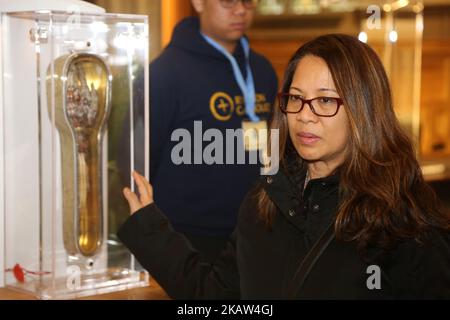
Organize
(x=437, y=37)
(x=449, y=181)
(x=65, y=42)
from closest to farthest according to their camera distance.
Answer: (x=65, y=42), (x=449, y=181), (x=437, y=37)

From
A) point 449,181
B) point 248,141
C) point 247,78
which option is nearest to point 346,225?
point 248,141

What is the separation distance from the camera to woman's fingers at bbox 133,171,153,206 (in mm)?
1575

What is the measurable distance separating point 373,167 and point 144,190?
0.48 meters

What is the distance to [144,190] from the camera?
5.24 ft

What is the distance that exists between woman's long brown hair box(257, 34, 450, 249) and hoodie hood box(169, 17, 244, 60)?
103cm

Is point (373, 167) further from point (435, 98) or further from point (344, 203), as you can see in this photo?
point (435, 98)

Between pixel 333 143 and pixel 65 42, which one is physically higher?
pixel 65 42

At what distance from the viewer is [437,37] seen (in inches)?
236

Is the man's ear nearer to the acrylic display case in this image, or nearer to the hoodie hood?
the hoodie hood

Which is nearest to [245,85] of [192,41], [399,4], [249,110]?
[249,110]

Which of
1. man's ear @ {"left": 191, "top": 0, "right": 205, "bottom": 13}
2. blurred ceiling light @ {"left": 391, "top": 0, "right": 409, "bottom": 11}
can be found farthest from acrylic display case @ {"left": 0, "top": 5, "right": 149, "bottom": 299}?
blurred ceiling light @ {"left": 391, "top": 0, "right": 409, "bottom": 11}

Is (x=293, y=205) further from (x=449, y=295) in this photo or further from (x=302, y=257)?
(x=449, y=295)

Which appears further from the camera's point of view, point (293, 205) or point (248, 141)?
point (248, 141)

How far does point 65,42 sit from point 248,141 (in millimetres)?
747
